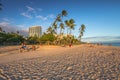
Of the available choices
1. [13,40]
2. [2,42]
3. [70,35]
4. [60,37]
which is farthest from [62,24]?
[2,42]

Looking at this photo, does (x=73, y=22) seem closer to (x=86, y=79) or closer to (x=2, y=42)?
(x=2, y=42)

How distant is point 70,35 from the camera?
234 feet

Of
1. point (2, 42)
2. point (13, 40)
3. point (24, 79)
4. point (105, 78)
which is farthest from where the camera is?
point (13, 40)

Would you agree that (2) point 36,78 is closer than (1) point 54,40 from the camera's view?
Yes

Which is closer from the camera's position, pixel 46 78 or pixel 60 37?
pixel 46 78

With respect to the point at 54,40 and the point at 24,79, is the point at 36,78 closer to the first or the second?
the point at 24,79

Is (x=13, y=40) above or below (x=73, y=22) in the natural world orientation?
below

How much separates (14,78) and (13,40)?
5058 cm

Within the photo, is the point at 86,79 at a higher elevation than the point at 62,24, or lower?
lower

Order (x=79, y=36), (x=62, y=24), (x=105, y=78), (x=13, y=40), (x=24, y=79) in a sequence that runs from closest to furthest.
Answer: (x=24, y=79) < (x=105, y=78) < (x=13, y=40) < (x=62, y=24) < (x=79, y=36)

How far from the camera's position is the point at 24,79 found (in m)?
6.72

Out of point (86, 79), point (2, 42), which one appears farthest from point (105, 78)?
point (2, 42)

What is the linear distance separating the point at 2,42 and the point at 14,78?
4780 centimetres

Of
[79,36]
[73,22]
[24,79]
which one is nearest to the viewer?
[24,79]
